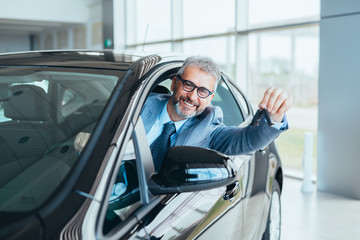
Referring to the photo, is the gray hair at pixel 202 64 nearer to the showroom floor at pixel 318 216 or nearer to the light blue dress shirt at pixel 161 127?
the light blue dress shirt at pixel 161 127

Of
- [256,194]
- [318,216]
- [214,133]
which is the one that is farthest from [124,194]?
[318,216]

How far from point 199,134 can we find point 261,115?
0.88ft

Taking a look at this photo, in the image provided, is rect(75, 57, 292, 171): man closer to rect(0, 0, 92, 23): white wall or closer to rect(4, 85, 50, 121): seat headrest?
rect(4, 85, 50, 121): seat headrest

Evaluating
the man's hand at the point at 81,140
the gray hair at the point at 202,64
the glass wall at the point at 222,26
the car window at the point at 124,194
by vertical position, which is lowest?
the car window at the point at 124,194

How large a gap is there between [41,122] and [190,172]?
532mm

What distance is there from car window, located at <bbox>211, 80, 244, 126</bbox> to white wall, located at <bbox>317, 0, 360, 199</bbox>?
2694mm

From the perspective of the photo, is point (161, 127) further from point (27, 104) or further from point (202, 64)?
point (27, 104)

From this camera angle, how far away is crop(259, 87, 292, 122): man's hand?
5.24 ft

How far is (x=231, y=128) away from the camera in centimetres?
189

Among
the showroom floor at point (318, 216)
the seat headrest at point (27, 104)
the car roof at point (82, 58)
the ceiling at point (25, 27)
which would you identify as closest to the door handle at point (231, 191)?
the car roof at point (82, 58)

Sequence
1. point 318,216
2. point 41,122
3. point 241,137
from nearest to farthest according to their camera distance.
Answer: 1. point 41,122
2. point 241,137
3. point 318,216

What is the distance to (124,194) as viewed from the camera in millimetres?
1241

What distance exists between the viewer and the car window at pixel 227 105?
2.34 metres

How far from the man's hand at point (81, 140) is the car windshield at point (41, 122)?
0.02 m
